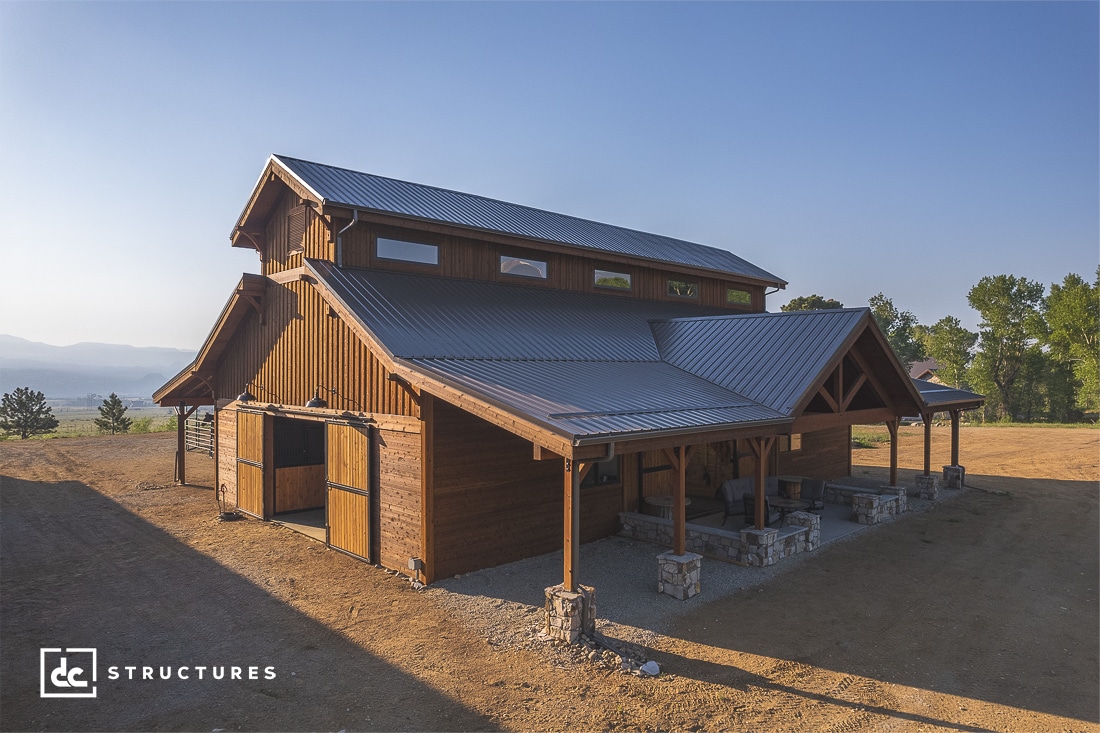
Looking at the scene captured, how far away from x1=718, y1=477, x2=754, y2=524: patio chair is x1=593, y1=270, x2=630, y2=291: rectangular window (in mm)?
6177

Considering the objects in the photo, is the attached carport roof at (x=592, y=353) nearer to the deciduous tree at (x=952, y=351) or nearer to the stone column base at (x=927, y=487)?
the stone column base at (x=927, y=487)

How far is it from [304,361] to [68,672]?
22.0 ft

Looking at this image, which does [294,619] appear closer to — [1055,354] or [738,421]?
[738,421]

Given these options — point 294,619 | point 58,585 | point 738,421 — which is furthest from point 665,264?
point 58,585

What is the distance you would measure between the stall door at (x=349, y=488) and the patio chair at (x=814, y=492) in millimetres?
9638

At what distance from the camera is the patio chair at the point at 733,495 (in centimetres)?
1322

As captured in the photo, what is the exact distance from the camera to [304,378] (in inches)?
499

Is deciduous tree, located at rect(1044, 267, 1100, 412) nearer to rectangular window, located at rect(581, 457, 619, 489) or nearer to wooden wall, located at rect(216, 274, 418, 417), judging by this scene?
rectangular window, located at rect(581, 457, 619, 489)

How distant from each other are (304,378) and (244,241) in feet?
14.1

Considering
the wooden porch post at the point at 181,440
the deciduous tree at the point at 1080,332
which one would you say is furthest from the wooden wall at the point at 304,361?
the deciduous tree at the point at 1080,332

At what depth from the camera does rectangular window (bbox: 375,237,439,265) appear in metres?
12.7

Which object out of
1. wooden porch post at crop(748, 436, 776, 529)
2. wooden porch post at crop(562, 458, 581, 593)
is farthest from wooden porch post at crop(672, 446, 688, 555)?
wooden porch post at crop(562, 458, 581, 593)

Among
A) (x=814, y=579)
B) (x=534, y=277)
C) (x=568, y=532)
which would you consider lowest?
(x=814, y=579)

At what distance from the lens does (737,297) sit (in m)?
20.7
